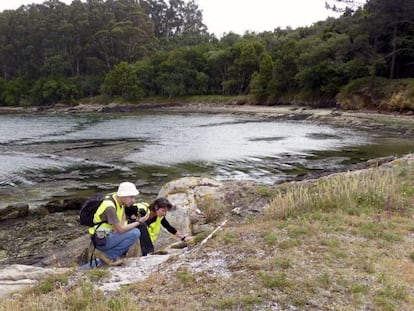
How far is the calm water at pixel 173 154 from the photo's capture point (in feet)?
67.7

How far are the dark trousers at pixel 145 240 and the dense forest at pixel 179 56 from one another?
145ft

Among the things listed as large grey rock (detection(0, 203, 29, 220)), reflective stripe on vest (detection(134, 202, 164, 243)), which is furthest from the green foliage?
reflective stripe on vest (detection(134, 202, 164, 243))

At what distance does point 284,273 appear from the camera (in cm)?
554

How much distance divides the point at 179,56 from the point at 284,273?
84572mm

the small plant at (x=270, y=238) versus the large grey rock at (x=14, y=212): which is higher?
the small plant at (x=270, y=238)

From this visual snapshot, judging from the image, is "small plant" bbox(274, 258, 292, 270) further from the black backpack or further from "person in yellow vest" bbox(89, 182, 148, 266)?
the black backpack

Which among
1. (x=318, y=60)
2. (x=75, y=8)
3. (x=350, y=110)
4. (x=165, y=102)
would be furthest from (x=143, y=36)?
(x=350, y=110)

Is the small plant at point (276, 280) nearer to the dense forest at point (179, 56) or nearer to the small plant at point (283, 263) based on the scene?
the small plant at point (283, 263)

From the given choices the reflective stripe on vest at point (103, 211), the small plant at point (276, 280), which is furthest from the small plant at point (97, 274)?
the small plant at point (276, 280)

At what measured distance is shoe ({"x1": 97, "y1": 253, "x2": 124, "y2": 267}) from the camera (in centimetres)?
720

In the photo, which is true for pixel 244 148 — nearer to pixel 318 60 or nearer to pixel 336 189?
pixel 336 189

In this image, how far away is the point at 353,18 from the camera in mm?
54500

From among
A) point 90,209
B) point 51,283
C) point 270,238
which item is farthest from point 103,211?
point 270,238

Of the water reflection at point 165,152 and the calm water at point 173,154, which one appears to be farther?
the water reflection at point 165,152
